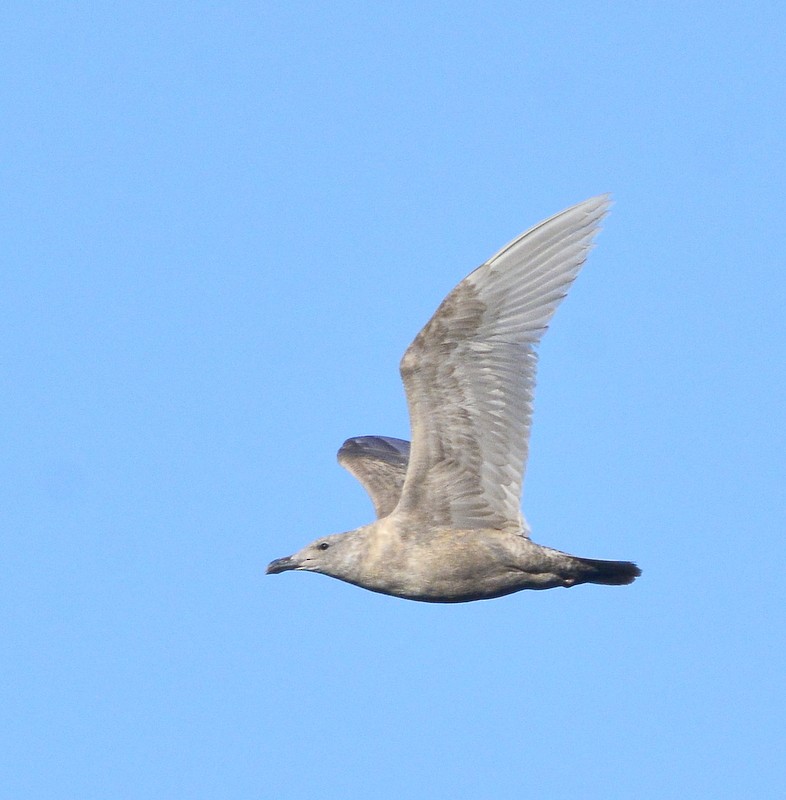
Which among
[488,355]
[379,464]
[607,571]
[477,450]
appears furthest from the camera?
[379,464]

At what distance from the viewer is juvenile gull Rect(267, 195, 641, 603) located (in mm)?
16891

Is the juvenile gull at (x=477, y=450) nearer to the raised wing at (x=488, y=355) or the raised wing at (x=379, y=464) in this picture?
the raised wing at (x=488, y=355)

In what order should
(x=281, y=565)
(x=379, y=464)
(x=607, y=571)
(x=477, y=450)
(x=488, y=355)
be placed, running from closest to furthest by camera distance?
(x=488, y=355) < (x=477, y=450) < (x=607, y=571) < (x=281, y=565) < (x=379, y=464)

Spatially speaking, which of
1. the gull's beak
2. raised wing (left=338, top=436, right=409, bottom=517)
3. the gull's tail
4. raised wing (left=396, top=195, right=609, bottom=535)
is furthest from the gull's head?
the gull's tail

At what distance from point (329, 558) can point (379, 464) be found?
3.15 m

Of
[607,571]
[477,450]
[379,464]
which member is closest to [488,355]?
[477,450]

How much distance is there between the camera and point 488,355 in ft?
55.8

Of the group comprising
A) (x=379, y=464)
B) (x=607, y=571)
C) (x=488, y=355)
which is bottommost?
(x=607, y=571)

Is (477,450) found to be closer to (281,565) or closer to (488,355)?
(488,355)

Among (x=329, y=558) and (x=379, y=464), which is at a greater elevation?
(x=379, y=464)

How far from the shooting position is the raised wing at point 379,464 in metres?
20.0

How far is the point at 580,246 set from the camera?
669 inches

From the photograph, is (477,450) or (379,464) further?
(379,464)

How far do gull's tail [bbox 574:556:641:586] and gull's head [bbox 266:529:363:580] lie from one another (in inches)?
87.5
